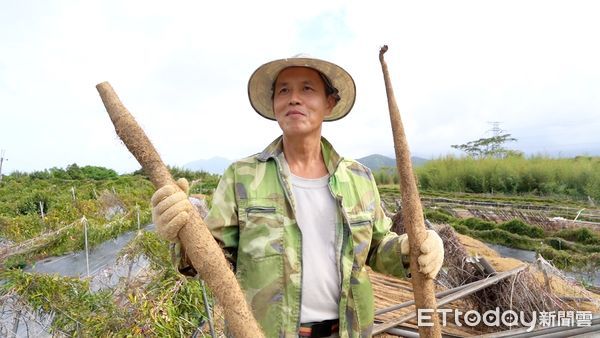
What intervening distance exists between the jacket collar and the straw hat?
0.17 m

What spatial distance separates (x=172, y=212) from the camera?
3.76 feet

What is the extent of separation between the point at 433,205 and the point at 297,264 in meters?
16.0

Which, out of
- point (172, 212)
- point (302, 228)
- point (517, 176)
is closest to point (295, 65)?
point (302, 228)

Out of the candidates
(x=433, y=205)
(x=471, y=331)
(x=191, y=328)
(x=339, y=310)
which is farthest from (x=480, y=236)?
(x=339, y=310)

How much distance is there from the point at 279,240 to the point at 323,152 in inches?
15.7

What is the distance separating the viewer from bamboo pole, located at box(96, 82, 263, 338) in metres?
1.14

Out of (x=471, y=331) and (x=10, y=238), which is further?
(x=10, y=238)

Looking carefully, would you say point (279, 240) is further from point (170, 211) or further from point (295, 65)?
point (295, 65)

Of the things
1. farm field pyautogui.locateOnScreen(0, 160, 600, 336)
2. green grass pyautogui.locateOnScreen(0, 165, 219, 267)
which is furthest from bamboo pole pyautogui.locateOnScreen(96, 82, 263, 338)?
green grass pyautogui.locateOnScreen(0, 165, 219, 267)

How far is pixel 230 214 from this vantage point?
1459 millimetres

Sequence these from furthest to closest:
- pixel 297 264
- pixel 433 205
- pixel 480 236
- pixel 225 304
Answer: pixel 433 205 < pixel 480 236 < pixel 297 264 < pixel 225 304

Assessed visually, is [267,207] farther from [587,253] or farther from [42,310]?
[587,253]

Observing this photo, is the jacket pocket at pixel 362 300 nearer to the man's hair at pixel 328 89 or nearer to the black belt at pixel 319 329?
the black belt at pixel 319 329

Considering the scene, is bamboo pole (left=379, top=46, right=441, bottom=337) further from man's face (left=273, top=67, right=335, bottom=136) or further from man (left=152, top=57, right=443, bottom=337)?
man's face (left=273, top=67, right=335, bottom=136)
